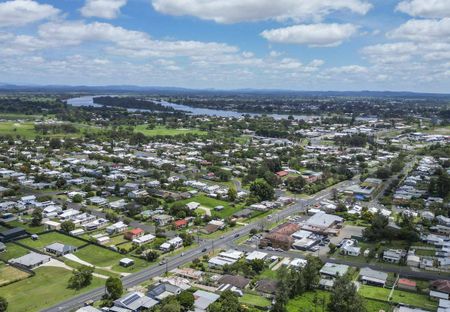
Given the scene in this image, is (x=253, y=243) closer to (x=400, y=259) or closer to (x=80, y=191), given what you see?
(x=400, y=259)

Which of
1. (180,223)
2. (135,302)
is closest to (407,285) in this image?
(135,302)

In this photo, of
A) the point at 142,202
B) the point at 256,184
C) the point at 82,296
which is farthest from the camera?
the point at 256,184

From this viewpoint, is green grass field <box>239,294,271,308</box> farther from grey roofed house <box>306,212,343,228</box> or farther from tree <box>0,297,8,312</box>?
grey roofed house <box>306,212,343,228</box>

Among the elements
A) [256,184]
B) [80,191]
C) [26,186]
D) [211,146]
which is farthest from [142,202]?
[211,146]

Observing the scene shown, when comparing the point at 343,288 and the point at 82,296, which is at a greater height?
the point at 343,288

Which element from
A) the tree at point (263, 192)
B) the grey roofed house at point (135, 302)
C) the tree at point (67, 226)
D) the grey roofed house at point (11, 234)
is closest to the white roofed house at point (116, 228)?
the tree at point (67, 226)

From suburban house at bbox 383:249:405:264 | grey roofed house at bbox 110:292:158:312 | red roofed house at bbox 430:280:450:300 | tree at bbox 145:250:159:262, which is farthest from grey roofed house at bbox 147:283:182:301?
suburban house at bbox 383:249:405:264
